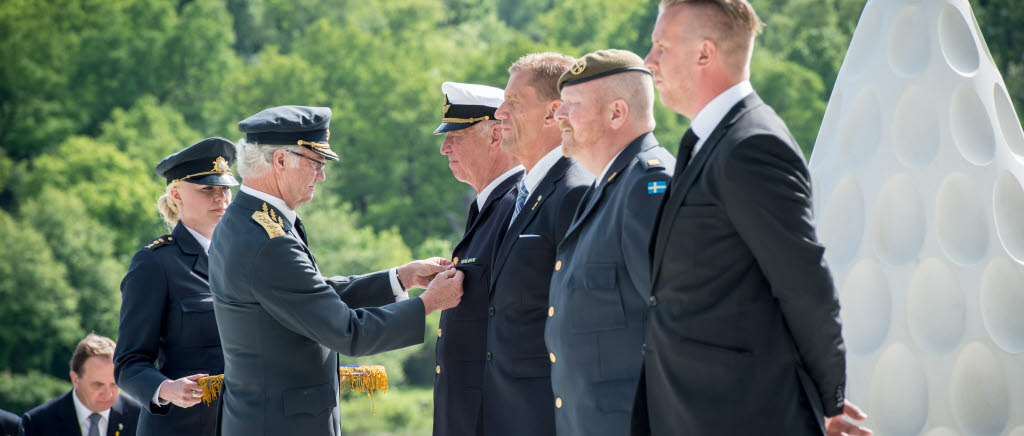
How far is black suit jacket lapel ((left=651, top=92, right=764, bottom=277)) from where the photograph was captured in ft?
9.13

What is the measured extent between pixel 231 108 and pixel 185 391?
34981mm

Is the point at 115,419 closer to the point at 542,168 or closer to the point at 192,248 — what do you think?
the point at 192,248

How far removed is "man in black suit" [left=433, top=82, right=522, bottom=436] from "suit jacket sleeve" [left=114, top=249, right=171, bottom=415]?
1.23m

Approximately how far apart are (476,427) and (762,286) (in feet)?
5.51

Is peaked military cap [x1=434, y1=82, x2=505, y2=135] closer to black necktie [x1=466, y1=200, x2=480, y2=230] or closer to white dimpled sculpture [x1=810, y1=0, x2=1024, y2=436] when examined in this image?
black necktie [x1=466, y1=200, x2=480, y2=230]

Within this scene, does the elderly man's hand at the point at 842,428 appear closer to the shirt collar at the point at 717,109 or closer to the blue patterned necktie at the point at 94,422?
the shirt collar at the point at 717,109

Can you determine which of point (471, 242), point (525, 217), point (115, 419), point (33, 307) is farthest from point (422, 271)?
point (33, 307)

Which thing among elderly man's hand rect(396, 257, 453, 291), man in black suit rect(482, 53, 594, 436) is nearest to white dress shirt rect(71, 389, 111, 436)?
elderly man's hand rect(396, 257, 453, 291)

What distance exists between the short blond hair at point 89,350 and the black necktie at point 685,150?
15.1ft

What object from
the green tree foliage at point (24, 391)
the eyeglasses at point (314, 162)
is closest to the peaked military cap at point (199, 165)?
the eyeglasses at point (314, 162)

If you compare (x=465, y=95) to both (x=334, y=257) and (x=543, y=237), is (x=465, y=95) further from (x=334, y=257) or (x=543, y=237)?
(x=334, y=257)

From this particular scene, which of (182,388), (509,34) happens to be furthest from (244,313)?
(509,34)

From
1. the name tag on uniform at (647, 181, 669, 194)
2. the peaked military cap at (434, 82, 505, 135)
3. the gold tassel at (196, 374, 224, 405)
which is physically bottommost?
the gold tassel at (196, 374, 224, 405)

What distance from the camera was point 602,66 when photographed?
3611mm
